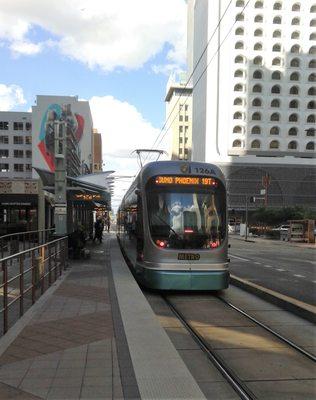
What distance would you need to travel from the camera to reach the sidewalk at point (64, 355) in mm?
4906

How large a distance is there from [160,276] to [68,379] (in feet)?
21.8

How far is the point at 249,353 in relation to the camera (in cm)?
698

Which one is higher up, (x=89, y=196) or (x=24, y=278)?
(x=89, y=196)

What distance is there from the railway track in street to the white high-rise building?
90196mm

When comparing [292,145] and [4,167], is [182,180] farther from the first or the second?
[4,167]

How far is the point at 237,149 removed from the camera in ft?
331

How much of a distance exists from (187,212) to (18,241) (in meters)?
8.35

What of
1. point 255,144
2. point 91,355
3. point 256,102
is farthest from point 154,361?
point 256,102

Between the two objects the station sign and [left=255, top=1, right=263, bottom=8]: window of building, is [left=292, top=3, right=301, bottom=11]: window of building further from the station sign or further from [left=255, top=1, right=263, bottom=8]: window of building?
the station sign

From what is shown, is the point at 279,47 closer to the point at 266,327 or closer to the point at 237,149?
the point at 237,149

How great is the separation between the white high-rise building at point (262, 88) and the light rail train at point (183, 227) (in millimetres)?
86955

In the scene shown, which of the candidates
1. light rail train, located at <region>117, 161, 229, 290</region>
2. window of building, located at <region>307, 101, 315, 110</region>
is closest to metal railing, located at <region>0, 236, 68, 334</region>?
light rail train, located at <region>117, 161, 229, 290</region>

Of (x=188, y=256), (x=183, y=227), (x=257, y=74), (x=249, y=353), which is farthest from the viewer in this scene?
(x=257, y=74)

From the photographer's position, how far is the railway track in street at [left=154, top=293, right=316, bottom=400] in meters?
5.62
